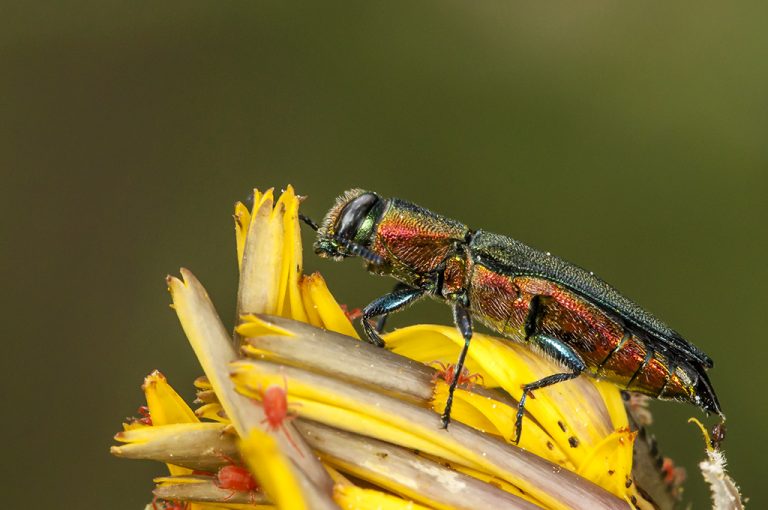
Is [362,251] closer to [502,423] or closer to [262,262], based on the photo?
[262,262]

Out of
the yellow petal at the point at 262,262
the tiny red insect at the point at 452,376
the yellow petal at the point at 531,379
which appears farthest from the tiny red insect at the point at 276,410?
the yellow petal at the point at 531,379

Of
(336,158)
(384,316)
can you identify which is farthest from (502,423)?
(336,158)

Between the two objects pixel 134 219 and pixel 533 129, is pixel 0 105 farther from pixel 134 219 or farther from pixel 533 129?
pixel 533 129

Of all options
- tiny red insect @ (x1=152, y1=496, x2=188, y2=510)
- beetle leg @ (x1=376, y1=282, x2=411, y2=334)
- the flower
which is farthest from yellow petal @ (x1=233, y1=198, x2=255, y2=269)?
tiny red insect @ (x1=152, y1=496, x2=188, y2=510)

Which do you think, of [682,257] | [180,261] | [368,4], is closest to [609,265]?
[682,257]

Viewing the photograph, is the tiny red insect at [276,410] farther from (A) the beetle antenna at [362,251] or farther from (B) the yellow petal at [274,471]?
(A) the beetle antenna at [362,251]

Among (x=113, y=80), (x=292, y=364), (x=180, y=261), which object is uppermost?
(x=113, y=80)
